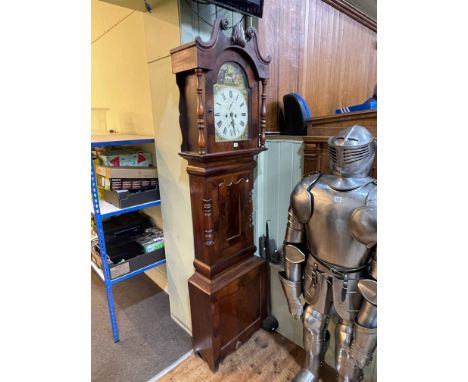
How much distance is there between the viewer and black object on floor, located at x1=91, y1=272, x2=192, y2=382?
1.50 metres

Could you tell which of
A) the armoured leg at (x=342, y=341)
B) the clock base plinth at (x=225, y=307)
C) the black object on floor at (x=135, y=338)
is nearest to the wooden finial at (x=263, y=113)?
the clock base plinth at (x=225, y=307)

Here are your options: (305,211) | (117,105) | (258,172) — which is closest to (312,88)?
(258,172)

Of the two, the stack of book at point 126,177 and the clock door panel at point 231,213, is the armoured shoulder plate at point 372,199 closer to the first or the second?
the clock door panel at point 231,213

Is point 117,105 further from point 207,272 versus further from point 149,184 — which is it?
point 207,272

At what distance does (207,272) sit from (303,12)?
1.82 meters

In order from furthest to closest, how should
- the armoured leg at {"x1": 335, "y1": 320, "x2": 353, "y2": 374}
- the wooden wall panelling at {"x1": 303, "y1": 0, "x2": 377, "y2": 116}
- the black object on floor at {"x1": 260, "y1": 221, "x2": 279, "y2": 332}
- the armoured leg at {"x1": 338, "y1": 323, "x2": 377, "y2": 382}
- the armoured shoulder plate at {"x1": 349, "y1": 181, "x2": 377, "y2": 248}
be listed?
the wooden wall panelling at {"x1": 303, "y1": 0, "x2": 377, "y2": 116}
the black object on floor at {"x1": 260, "y1": 221, "x2": 279, "y2": 332}
the armoured leg at {"x1": 335, "y1": 320, "x2": 353, "y2": 374}
the armoured leg at {"x1": 338, "y1": 323, "x2": 377, "y2": 382}
the armoured shoulder plate at {"x1": 349, "y1": 181, "x2": 377, "y2": 248}

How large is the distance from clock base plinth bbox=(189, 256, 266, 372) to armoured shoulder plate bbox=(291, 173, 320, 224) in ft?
1.75

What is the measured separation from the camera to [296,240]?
47.9 inches

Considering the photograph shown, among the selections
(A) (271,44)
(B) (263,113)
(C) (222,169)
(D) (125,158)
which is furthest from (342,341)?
(A) (271,44)

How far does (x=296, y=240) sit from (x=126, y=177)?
1.04 metres

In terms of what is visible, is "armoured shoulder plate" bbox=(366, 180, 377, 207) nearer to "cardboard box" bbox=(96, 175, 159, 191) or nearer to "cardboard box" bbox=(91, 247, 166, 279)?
"cardboard box" bbox=(96, 175, 159, 191)

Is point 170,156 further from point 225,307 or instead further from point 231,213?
point 225,307

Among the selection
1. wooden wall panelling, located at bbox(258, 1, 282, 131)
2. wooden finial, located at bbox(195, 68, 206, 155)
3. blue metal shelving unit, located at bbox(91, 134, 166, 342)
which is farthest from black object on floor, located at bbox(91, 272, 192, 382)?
wooden wall panelling, located at bbox(258, 1, 282, 131)
